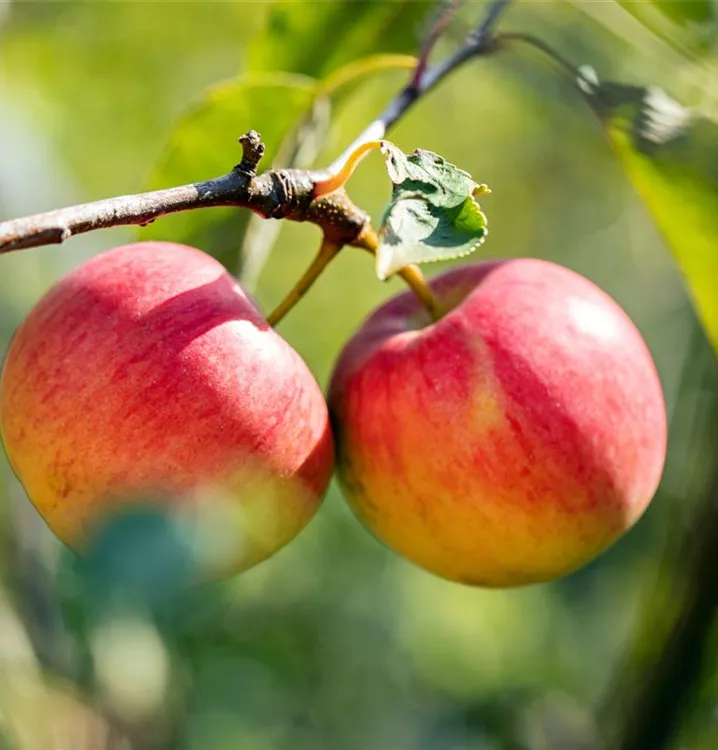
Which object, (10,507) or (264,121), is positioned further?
(10,507)

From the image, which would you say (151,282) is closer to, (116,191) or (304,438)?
(304,438)

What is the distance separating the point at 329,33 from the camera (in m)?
1.58

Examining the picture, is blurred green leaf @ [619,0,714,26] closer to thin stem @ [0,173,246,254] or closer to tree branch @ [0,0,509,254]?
tree branch @ [0,0,509,254]

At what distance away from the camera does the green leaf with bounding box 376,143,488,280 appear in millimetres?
808

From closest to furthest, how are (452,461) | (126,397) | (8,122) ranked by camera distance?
(126,397) → (452,461) → (8,122)

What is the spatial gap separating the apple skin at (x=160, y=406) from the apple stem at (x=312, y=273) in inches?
4.0

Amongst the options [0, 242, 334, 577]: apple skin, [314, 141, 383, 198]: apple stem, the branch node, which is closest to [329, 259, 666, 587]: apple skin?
[0, 242, 334, 577]: apple skin

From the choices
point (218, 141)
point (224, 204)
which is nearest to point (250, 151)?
point (224, 204)

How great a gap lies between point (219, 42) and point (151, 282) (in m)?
1.84

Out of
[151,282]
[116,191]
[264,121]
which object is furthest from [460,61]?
[116,191]

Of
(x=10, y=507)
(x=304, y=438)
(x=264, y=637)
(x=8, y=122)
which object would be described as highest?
(x=304, y=438)

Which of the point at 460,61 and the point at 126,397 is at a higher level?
the point at 460,61

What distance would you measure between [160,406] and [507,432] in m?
0.37

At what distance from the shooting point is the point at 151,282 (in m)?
1.06
